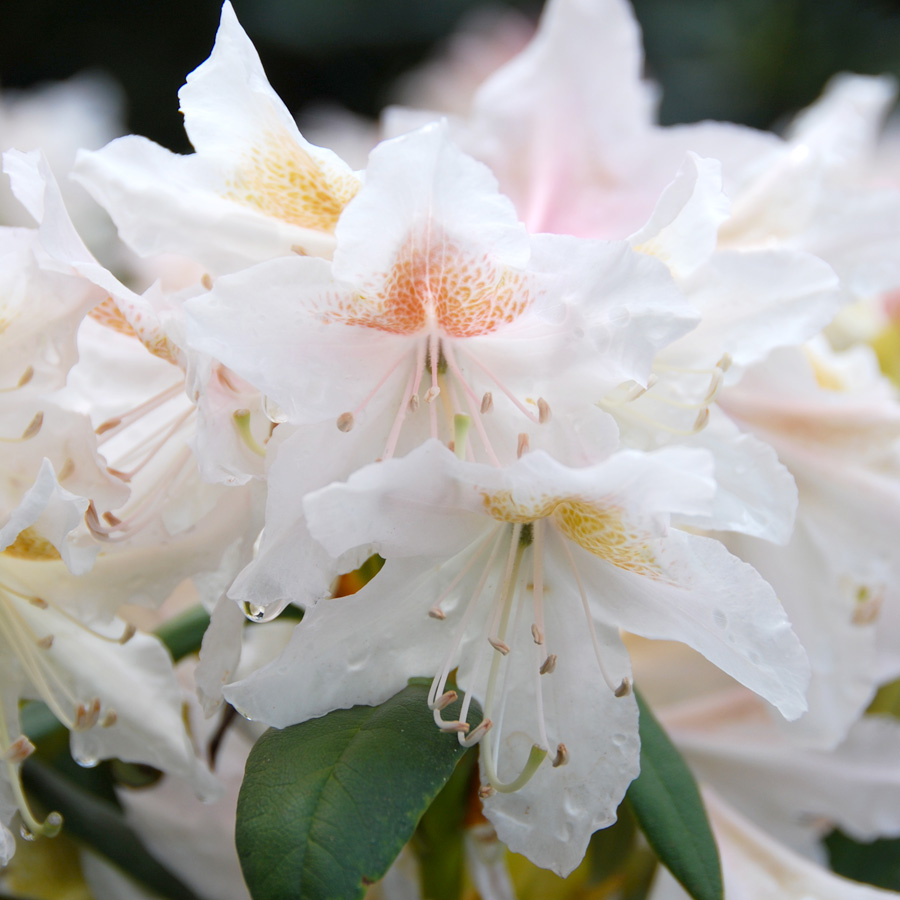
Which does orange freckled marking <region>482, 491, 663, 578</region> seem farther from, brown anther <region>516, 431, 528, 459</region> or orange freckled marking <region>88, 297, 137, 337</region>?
orange freckled marking <region>88, 297, 137, 337</region>

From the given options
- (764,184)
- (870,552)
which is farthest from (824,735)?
(764,184)

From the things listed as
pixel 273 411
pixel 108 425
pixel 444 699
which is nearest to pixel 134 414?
pixel 108 425

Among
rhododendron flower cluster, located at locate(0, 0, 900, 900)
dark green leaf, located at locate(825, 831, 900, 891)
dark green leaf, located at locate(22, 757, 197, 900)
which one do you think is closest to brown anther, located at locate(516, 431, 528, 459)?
rhododendron flower cluster, located at locate(0, 0, 900, 900)

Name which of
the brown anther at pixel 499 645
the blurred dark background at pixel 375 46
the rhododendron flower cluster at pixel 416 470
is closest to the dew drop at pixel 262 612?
the rhododendron flower cluster at pixel 416 470

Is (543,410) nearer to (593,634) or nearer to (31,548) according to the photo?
(593,634)

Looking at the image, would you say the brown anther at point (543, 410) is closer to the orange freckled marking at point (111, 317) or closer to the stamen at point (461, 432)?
the stamen at point (461, 432)

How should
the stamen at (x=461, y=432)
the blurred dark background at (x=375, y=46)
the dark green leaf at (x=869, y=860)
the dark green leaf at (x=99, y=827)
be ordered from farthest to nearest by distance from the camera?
the blurred dark background at (x=375, y=46), the dark green leaf at (x=869, y=860), the dark green leaf at (x=99, y=827), the stamen at (x=461, y=432)

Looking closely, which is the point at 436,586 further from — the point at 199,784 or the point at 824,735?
the point at 824,735

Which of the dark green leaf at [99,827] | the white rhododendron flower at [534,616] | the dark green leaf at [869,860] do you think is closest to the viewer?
the white rhododendron flower at [534,616]
